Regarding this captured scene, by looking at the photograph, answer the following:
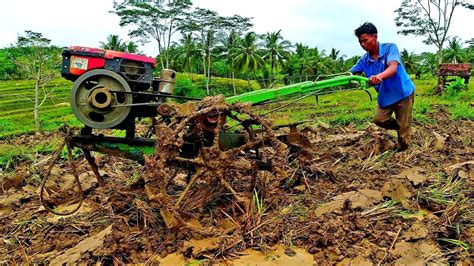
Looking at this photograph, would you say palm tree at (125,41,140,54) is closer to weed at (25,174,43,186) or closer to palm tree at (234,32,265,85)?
palm tree at (234,32,265,85)

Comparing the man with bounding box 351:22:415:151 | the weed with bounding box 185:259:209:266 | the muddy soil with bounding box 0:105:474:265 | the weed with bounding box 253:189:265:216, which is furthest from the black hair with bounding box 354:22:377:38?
the weed with bounding box 185:259:209:266

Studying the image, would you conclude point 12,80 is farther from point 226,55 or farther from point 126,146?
point 126,146

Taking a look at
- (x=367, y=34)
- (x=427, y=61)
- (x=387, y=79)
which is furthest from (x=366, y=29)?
(x=427, y=61)

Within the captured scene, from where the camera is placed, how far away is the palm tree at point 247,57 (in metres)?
37.3

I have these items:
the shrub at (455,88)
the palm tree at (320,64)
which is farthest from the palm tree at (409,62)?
the shrub at (455,88)

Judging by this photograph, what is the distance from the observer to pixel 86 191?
4.73 metres

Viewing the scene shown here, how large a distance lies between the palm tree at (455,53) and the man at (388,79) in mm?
38132

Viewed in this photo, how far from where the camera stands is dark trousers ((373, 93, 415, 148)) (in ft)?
16.2

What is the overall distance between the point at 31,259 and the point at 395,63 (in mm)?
3623

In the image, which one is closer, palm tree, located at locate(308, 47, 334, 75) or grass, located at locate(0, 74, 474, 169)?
grass, located at locate(0, 74, 474, 169)

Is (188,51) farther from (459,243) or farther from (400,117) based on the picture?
(459,243)

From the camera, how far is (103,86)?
11.8 ft

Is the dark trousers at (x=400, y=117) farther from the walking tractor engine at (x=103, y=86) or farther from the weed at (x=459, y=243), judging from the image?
the walking tractor engine at (x=103, y=86)

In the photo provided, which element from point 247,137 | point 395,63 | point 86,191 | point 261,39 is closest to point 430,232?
point 247,137
